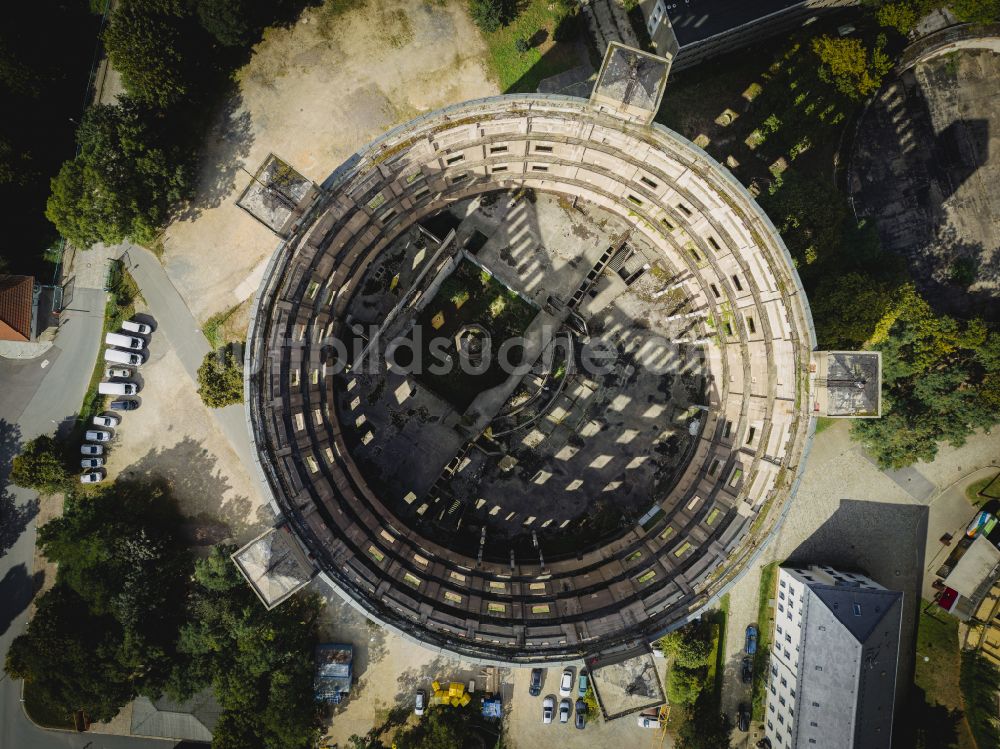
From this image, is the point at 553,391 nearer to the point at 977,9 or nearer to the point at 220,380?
the point at 220,380

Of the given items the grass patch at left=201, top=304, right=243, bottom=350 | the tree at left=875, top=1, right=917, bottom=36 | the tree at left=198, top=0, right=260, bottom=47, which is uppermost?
the tree at left=875, top=1, right=917, bottom=36

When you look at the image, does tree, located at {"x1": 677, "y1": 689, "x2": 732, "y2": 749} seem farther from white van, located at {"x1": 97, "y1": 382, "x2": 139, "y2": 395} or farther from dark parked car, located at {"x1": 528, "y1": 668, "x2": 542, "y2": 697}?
white van, located at {"x1": 97, "y1": 382, "x2": 139, "y2": 395}

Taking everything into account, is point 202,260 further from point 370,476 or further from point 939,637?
point 939,637

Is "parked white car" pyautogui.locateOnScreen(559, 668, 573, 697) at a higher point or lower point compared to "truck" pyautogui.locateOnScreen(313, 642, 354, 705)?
higher

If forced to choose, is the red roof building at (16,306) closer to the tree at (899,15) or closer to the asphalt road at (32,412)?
the asphalt road at (32,412)

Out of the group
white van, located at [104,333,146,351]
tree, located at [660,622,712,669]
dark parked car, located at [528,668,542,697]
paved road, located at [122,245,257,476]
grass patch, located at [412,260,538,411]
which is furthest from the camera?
paved road, located at [122,245,257,476]

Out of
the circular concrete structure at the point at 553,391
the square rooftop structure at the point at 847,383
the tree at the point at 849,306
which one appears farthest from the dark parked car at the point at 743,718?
the tree at the point at 849,306

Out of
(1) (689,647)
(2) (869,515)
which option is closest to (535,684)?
(1) (689,647)

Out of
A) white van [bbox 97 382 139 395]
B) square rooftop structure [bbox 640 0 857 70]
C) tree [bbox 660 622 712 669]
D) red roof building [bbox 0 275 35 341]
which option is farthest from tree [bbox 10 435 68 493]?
square rooftop structure [bbox 640 0 857 70]
